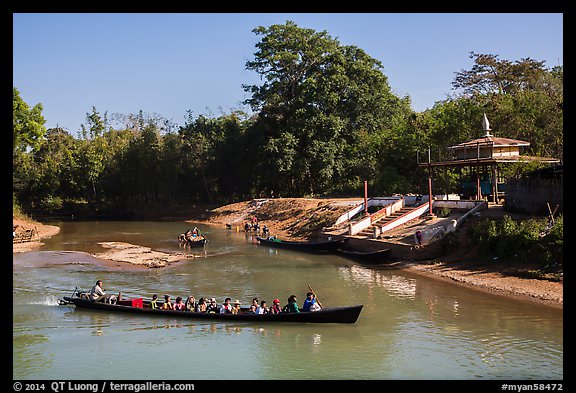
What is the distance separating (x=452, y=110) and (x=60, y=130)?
74700 millimetres

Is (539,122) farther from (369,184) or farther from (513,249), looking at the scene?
(513,249)

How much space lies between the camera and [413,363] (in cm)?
1614

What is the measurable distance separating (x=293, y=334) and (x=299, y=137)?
39902 mm

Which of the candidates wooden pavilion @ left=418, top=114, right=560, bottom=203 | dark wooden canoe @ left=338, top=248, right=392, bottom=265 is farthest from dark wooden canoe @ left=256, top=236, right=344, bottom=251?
wooden pavilion @ left=418, top=114, right=560, bottom=203

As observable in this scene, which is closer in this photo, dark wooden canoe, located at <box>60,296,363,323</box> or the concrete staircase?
dark wooden canoe, located at <box>60,296,363,323</box>

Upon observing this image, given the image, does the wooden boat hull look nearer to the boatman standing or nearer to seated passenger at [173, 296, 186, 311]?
seated passenger at [173, 296, 186, 311]

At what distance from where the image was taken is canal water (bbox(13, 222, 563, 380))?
623 inches

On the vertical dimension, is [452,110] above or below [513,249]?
above

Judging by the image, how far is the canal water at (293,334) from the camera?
51.9ft

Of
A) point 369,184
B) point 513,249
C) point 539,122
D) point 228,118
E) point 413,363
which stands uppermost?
point 228,118

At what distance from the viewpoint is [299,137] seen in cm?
5750

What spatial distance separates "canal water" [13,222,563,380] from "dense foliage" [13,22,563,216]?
70.8ft

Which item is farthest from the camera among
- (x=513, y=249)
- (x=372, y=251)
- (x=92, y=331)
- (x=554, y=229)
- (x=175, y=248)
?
(x=175, y=248)
